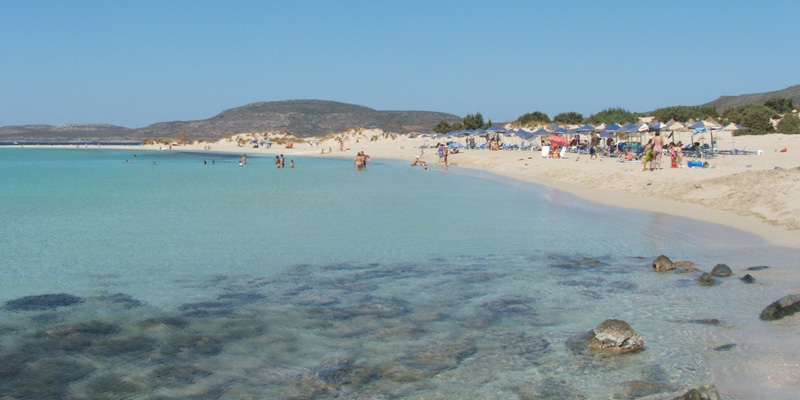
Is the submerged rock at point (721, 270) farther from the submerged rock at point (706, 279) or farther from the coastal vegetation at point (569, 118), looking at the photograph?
the coastal vegetation at point (569, 118)

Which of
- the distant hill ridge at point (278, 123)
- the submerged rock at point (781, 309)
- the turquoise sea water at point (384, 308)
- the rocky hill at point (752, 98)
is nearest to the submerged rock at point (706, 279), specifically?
the turquoise sea water at point (384, 308)

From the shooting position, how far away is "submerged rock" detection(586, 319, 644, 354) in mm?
5914

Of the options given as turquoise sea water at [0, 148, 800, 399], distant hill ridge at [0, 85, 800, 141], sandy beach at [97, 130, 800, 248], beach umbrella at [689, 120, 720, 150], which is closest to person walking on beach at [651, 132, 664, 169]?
sandy beach at [97, 130, 800, 248]

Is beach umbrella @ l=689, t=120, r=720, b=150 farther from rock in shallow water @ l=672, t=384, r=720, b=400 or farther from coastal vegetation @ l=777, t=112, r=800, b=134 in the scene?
rock in shallow water @ l=672, t=384, r=720, b=400

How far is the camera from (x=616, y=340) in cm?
595

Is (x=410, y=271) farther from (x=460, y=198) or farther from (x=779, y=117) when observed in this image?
(x=779, y=117)

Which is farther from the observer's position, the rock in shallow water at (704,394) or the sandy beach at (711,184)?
the sandy beach at (711,184)

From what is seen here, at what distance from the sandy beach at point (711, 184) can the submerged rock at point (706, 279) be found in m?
3.25

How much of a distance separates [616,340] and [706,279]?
3.03 meters

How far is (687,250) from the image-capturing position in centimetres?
1090

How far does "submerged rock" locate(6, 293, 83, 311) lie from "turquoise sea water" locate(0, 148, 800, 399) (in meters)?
0.09

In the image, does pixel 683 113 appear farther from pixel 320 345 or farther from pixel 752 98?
pixel 752 98

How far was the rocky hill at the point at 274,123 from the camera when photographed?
13538cm

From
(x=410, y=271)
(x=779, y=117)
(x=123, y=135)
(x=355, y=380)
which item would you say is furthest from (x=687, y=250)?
(x=123, y=135)
